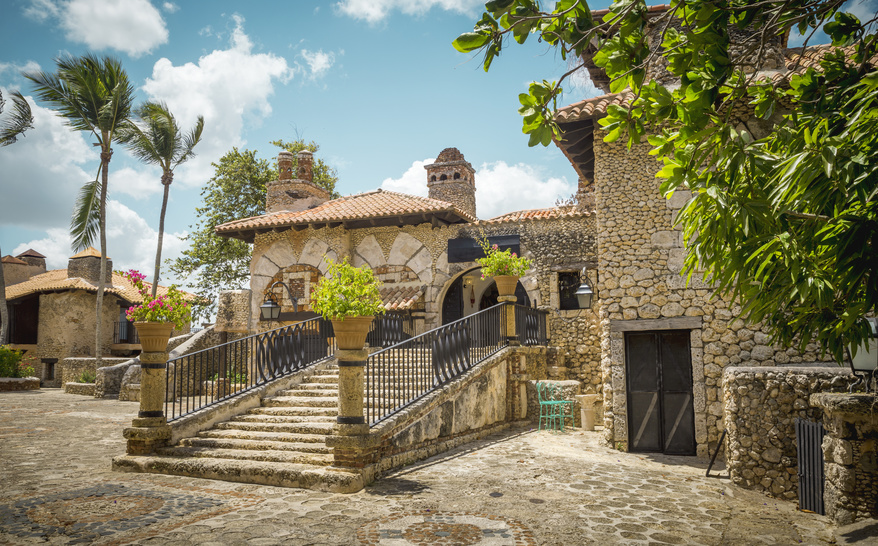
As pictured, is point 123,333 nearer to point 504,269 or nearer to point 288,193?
point 288,193

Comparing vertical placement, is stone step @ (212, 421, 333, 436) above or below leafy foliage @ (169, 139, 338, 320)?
below

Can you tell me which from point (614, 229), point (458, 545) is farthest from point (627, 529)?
point (614, 229)

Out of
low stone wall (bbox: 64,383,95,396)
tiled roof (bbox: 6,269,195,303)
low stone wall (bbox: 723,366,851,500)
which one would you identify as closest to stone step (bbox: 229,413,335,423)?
low stone wall (bbox: 723,366,851,500)

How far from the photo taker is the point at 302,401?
8.21 meters

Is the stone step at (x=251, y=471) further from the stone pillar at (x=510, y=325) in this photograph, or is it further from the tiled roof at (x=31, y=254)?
the tiled roof at (x=31, y=254)

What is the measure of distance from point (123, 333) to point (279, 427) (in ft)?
69.3

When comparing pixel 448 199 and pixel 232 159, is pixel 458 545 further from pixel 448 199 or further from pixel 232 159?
pixel 232 159

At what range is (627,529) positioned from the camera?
453 cm

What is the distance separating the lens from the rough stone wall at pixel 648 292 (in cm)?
771

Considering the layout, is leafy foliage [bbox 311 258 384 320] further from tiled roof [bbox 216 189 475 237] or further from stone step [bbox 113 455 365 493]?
tiled roof [bbox 216 189 475 237]

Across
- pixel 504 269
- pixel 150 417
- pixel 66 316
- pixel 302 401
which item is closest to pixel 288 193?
pixel 504 269

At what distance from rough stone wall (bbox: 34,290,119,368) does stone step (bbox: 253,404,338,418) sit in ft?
62.0

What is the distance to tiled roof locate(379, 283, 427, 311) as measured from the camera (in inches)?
521

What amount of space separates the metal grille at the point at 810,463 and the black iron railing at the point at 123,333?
83.5 feet
